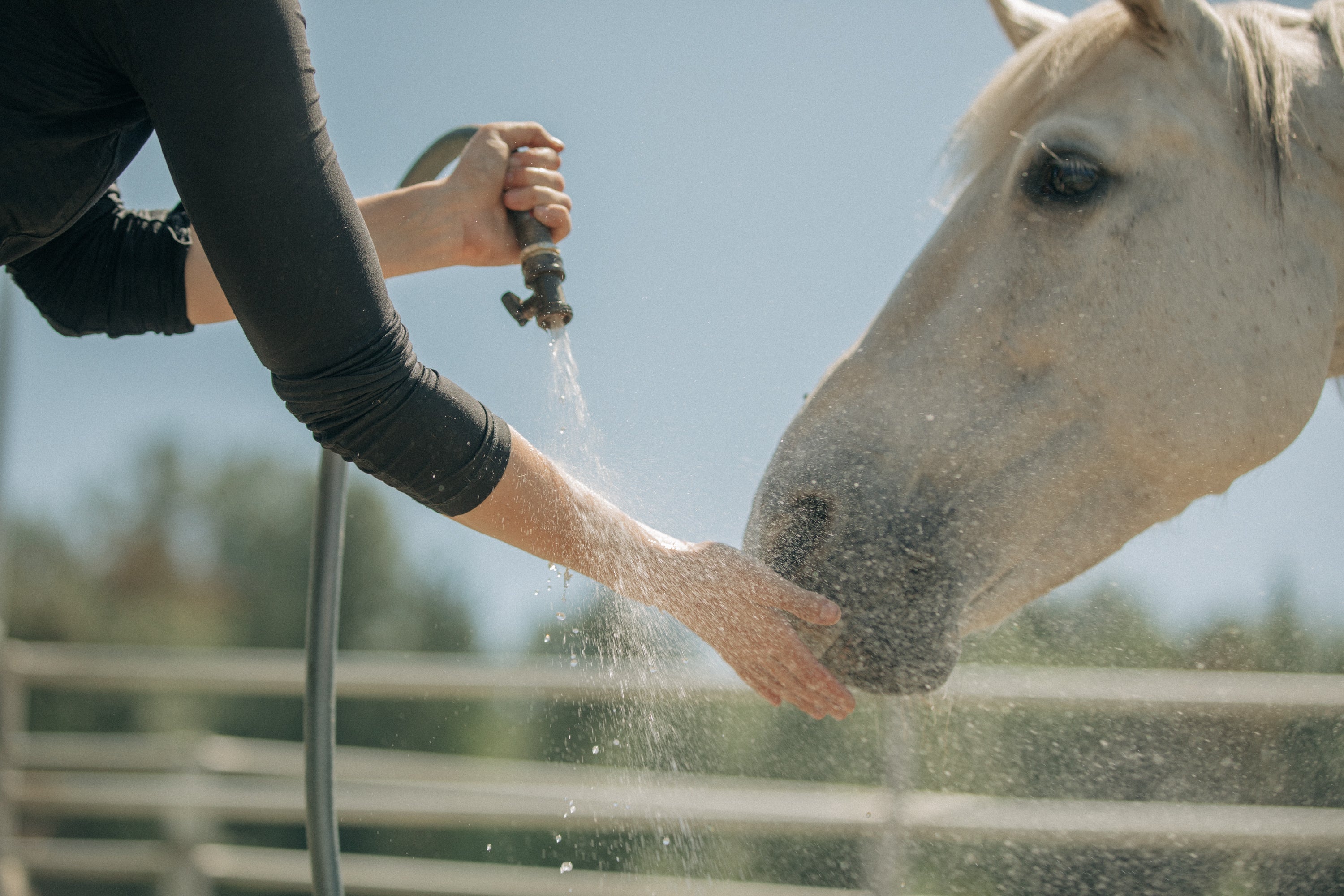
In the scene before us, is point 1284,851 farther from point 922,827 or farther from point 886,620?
point 886,620

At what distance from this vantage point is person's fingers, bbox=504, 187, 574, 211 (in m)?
1.09

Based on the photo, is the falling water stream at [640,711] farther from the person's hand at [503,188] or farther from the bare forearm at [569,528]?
the person's hand at [503,188]

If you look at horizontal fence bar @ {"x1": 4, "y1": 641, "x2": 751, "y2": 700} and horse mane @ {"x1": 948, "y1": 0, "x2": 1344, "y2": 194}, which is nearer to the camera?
horse mane @ {"x1": 948, "y1": 0, "x2": 1344, "y2": 194}

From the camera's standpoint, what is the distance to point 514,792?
302 cm

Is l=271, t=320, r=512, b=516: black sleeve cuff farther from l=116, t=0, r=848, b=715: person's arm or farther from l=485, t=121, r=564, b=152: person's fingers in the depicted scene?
l=485, t=121, r=564, b=152: person's fingers

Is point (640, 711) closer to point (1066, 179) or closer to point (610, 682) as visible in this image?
point (610, 682)

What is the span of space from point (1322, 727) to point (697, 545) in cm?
197

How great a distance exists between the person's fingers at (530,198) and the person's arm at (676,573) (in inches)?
14.8

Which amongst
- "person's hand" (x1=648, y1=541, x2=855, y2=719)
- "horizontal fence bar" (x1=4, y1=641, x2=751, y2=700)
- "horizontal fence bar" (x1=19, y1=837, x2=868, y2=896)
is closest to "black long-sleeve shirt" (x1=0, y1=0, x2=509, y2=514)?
"person's hand" (x1=648, y1=541, x2=855, y2=719)

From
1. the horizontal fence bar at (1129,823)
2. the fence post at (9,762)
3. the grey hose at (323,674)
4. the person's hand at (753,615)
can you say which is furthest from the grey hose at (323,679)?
the fence post at (9,762)

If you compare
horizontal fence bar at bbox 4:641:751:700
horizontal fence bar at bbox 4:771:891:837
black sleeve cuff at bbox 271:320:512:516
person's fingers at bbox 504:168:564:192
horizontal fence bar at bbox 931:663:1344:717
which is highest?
person's fingers at bbox 504:168:564:192

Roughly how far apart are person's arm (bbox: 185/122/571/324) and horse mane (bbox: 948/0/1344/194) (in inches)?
19.8

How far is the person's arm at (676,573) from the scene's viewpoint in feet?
2.69

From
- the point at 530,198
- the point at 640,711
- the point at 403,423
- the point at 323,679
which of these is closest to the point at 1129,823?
the point at 640,711
